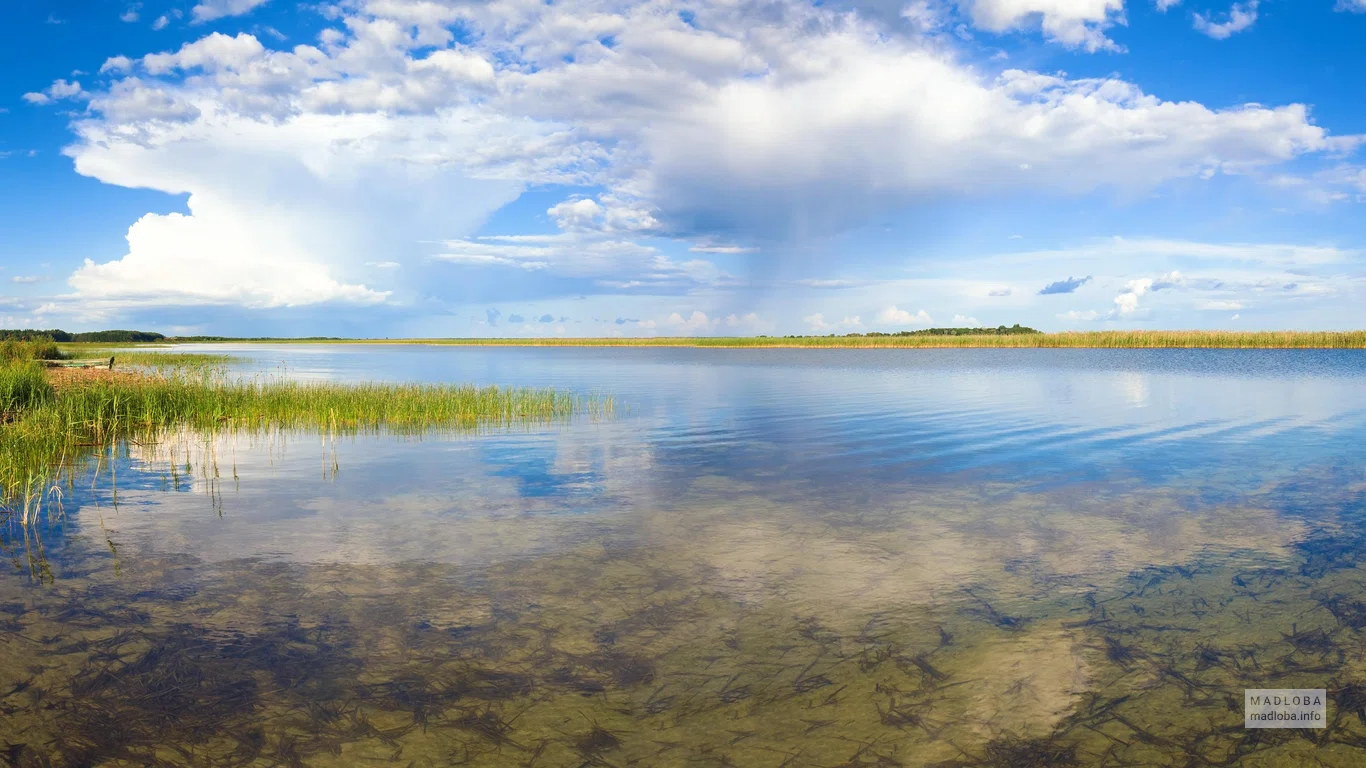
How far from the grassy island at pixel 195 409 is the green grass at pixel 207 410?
0.04 m

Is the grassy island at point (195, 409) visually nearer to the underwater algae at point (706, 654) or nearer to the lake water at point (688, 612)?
the lake water at point (688, 612)

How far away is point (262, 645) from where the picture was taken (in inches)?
289

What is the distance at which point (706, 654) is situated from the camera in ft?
23.4

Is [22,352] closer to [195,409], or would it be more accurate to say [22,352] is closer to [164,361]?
[164,361]

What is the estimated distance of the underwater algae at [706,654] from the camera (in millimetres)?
5641

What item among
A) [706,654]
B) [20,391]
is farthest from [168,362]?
[706,654]

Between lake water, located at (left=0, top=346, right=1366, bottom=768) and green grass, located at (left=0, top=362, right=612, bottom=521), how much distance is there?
11.5 feet

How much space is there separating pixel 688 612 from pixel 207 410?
2451 centimetres

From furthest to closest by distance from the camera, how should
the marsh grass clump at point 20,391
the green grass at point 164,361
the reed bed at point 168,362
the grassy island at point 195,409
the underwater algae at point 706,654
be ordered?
1. the green grass at point 164,361
2. the reed bed at point 168,362
3. the marsh grass clump at point 20,391
4. the grassy island at point 195,409
5. the underwater algae at point 706,654

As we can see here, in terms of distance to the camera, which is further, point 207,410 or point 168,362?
point 168,362

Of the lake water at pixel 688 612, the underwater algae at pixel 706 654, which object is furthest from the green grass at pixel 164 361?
the underwater algae at pixel 706 654

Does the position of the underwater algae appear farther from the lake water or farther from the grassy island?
the grassy island

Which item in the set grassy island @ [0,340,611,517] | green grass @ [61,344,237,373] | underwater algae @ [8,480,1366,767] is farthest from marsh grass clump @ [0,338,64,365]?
underwater algae @ [8,480,1366,767]

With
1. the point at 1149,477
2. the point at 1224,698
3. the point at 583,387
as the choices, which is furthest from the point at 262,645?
the point at 583,387
